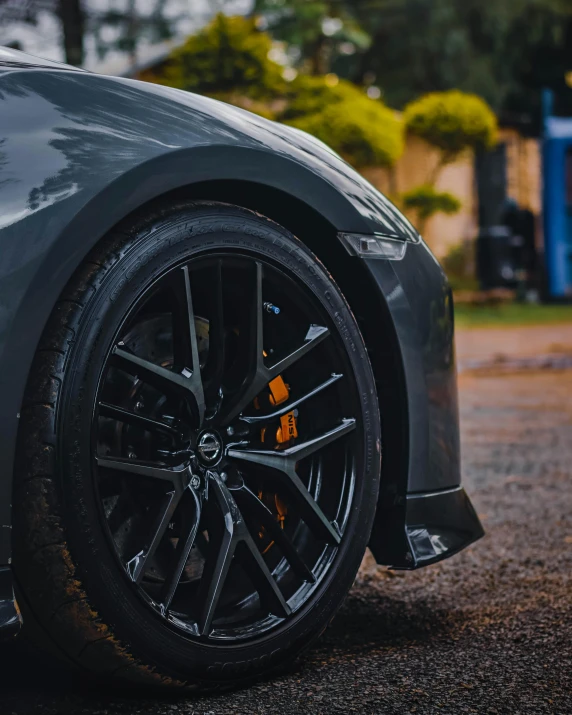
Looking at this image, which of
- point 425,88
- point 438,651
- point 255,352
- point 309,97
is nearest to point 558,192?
point 309,97

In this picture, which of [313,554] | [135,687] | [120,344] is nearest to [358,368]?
[313,554]

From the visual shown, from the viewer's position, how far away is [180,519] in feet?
7.14

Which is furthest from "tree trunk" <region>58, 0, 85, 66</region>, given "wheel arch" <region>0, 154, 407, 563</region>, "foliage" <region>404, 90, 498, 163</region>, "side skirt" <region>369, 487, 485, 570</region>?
"side skirt" <region>369, 487, 485, 570</region>

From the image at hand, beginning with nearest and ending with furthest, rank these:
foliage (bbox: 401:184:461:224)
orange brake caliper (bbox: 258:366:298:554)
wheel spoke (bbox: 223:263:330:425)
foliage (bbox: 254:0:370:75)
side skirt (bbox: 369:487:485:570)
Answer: wheel spoke (bbox: 223:263:330:425)
orange brake caliper (bbox: 258:366:298:554)
side skirt (bbox: 369:487:485:570)
foliage (bbox: 401:184:461:224)
foliage (bbox: 254:0:370:75)

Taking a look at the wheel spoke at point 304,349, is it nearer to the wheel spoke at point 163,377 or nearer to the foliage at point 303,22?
the wheel spoke at point 163,377

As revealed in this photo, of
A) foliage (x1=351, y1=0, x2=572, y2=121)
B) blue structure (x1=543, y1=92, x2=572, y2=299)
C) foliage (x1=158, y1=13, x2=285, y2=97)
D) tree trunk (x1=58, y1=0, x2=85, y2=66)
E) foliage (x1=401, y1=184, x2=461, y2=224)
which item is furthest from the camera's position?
foliage (x1=351, y1=0, x2=572, y2=121)

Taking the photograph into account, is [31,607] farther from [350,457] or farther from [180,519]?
[350,457]

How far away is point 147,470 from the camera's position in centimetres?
203

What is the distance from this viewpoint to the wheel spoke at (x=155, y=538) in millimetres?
1975

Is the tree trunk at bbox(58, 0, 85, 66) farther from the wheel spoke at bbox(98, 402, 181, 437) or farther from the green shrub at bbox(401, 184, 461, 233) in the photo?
the wheel spoke at bbox(98, 402, 181, 437)

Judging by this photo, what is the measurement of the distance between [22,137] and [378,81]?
1252 inches

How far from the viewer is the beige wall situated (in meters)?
25.6

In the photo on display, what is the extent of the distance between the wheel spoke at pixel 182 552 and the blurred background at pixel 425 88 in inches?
570

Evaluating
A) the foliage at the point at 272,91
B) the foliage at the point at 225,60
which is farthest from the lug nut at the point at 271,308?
the foliage at the point at 272,91
